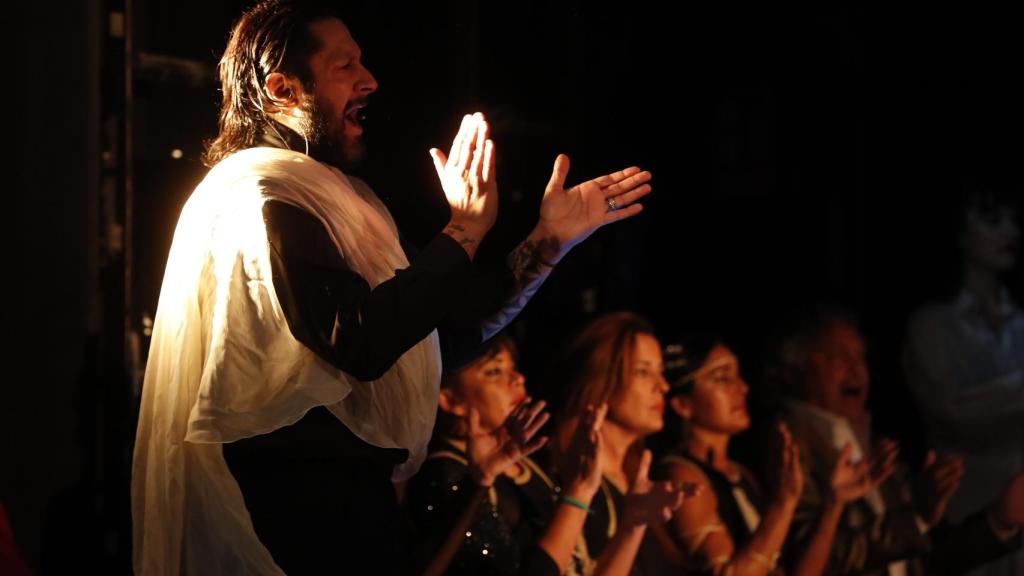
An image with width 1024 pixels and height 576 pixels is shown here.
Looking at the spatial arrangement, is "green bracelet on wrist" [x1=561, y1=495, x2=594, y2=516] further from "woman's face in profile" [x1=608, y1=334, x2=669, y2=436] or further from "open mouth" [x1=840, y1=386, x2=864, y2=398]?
"open mouth" [x1=840, y1=386, x2=864, y2=398]

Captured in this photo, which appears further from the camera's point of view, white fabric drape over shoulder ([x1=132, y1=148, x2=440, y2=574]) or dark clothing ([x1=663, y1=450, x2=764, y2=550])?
dark clothing ([x1=663, y1=450, x2=764, y2=550])

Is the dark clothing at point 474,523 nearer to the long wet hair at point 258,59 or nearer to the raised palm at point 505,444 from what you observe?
the raised palm at point 505,444

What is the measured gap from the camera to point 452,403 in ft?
11.4

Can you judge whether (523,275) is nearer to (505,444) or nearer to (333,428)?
(333,428)

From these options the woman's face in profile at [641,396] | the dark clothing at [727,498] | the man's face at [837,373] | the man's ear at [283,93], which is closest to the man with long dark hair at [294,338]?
the man's ear at [283,93]

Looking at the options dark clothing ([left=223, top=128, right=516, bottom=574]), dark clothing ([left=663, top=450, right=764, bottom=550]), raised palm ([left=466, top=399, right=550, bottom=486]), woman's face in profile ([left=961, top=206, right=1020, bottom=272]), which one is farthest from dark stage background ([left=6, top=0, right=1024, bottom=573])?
dark clothing ([left=223, top=128, right=516, bottom=574])

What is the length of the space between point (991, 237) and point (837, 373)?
117 centimetres

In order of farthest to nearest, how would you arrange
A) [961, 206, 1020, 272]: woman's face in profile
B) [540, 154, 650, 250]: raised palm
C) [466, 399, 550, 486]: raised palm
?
1. [961, 206, 1020, 272]: woman's face in profile
2. [466, 399, 550, 486]: raised palm
3. [540, 154, 650, 250]: raised palm

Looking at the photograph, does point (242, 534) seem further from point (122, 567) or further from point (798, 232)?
point (798, 232)

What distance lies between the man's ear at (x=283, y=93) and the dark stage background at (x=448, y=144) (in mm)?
302

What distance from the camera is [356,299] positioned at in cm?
205

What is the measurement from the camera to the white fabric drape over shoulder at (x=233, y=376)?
6.98 feet

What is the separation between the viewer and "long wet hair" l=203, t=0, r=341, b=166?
2352 millimetres

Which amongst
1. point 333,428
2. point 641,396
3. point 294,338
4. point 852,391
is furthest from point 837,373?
point 294,338
